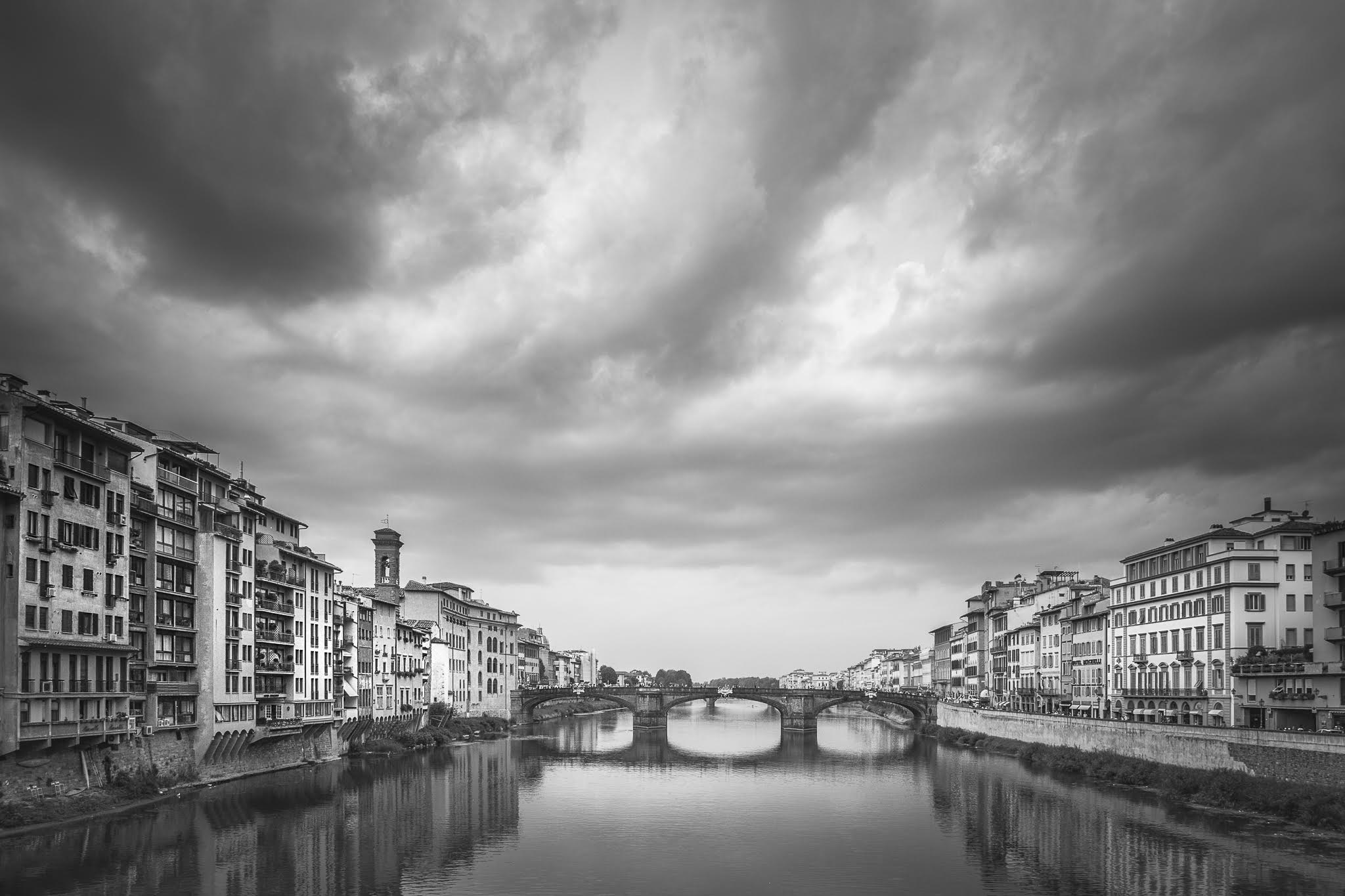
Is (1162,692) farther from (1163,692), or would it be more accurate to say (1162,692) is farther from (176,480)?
(176,480)

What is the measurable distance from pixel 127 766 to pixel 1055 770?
62756 millimetres

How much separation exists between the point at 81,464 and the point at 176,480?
11158 millimetres

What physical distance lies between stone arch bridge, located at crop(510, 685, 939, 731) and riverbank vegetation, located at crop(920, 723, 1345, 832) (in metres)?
57.8

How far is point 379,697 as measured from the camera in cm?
10494

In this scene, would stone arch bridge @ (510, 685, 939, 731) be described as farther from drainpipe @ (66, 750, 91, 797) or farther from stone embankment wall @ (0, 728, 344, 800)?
drainpipe @ (66, 750, 91, 797)

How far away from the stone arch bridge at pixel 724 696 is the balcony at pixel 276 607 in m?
73.5

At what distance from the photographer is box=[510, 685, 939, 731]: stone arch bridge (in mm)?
146000

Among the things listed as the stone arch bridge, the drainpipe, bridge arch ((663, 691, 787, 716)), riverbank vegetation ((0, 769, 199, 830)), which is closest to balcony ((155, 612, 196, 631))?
riverbank vegetation ((0, 769, 199, 830))

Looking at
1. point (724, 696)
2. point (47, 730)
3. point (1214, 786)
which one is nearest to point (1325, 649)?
point (1214, 786)

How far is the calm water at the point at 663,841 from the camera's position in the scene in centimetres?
4362

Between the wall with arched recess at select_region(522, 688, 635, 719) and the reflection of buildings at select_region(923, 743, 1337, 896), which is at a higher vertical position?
the reflection of buildings at select_region(923, 743, 1337, 896)

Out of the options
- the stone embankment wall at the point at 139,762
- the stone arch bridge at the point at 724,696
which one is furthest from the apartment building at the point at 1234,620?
the stone embankment wall at the point at 139,762

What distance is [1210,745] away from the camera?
62.3 m

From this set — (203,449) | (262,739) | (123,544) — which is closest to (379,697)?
(262,739)
